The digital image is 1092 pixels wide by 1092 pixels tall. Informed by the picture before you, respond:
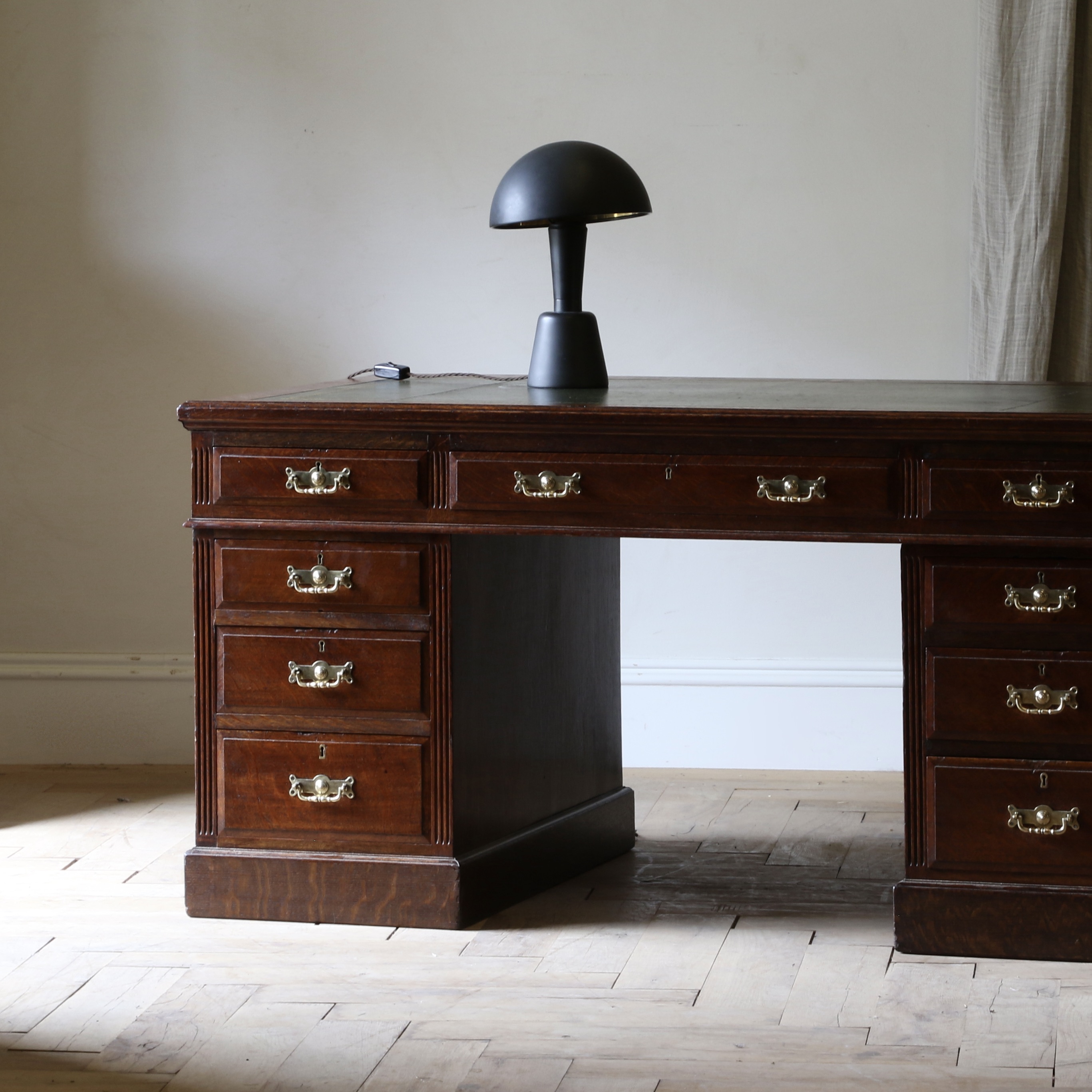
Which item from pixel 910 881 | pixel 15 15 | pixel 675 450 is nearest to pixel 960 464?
pixel 675 450

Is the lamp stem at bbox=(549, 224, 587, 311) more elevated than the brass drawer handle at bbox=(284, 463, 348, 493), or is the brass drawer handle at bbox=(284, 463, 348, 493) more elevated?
the lamp stem at bbox=(549, 224, 587, 311)

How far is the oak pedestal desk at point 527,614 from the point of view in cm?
228

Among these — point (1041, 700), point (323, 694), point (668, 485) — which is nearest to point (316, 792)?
point (323, 694)

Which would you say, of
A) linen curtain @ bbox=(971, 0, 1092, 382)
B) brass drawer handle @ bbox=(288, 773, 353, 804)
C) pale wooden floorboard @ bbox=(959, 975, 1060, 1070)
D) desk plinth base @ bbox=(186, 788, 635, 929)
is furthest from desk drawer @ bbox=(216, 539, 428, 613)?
linen curtain @ bbox=(971, 0, 1092, 382)

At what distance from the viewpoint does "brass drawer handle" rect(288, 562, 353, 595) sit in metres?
2.47

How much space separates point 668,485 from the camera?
2.35m

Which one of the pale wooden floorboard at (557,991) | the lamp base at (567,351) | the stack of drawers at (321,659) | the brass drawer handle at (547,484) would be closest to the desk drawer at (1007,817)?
the pale wooden floorboard at (557,991)

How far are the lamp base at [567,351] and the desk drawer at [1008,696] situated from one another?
0.77 meters

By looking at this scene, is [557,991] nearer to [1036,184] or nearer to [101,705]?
[101,705]

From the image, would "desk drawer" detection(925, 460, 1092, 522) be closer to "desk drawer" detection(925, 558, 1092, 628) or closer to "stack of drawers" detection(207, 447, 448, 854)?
"desk drawer" detection(925, 558, 1092, 628)

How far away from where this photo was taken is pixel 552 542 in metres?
2.74

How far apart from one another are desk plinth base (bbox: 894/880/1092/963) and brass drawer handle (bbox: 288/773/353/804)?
0.86 meters

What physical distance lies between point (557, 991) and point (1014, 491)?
97 centimetres

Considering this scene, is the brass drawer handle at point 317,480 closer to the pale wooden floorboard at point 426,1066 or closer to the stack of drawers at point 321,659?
the stack of drawers at point 321,659
